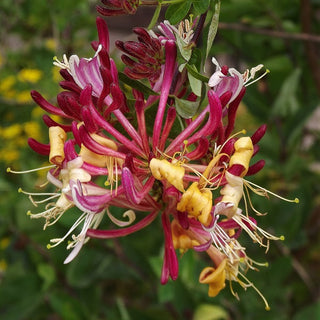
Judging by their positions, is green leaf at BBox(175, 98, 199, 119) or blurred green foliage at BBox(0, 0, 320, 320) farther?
blurred green foliage at BBox(0, 0, 320, 320)

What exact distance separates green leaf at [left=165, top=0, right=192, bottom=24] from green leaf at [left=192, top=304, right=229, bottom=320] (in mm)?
849

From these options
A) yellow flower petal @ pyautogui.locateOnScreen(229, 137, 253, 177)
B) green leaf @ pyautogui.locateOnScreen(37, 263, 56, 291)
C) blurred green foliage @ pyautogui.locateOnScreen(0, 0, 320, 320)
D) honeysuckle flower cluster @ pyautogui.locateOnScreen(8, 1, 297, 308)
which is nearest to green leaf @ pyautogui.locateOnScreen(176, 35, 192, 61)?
honeysuckle flower cluster @ pyautogui.locateOnScreen(8, 1, 297, 308)

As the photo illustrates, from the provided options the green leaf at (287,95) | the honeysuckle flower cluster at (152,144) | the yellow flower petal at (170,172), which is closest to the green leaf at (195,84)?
the honeysuckle flower cluster at (152,144)

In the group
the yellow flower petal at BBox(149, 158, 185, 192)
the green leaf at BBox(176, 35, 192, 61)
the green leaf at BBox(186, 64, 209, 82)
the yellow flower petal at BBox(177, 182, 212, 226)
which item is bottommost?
the yellow flower petal at BBox(177, 182, 212, 226)

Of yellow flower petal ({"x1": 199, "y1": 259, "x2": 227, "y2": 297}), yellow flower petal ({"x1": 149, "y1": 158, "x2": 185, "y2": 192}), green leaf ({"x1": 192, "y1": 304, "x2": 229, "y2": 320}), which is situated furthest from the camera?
green leaf ({"x1": 192, "y1": 304, "x2": 229, "y2": 320})

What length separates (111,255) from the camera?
4.63 feet

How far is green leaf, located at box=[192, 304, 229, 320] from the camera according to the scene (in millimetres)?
1285

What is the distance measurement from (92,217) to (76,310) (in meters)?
0.78

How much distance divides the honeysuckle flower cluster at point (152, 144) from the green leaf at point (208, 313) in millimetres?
647

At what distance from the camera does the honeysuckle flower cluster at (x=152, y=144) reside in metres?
0.57

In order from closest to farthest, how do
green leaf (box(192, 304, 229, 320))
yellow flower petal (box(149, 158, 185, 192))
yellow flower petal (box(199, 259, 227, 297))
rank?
yellow flower petal (box(149, 158, 185, 192)) < yellow flower petal (box(199, 259, 227, 297)) < green leaf (box(192, 304, 229, 320))

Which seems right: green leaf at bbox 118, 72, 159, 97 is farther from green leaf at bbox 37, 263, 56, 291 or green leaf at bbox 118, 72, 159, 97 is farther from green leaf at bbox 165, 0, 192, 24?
green leaf at bbox 37, 263, 56, 291

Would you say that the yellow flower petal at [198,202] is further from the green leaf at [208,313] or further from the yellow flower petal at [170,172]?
the green leaf at [208,313]

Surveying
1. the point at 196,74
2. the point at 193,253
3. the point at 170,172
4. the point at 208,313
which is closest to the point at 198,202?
the point at 170,172
